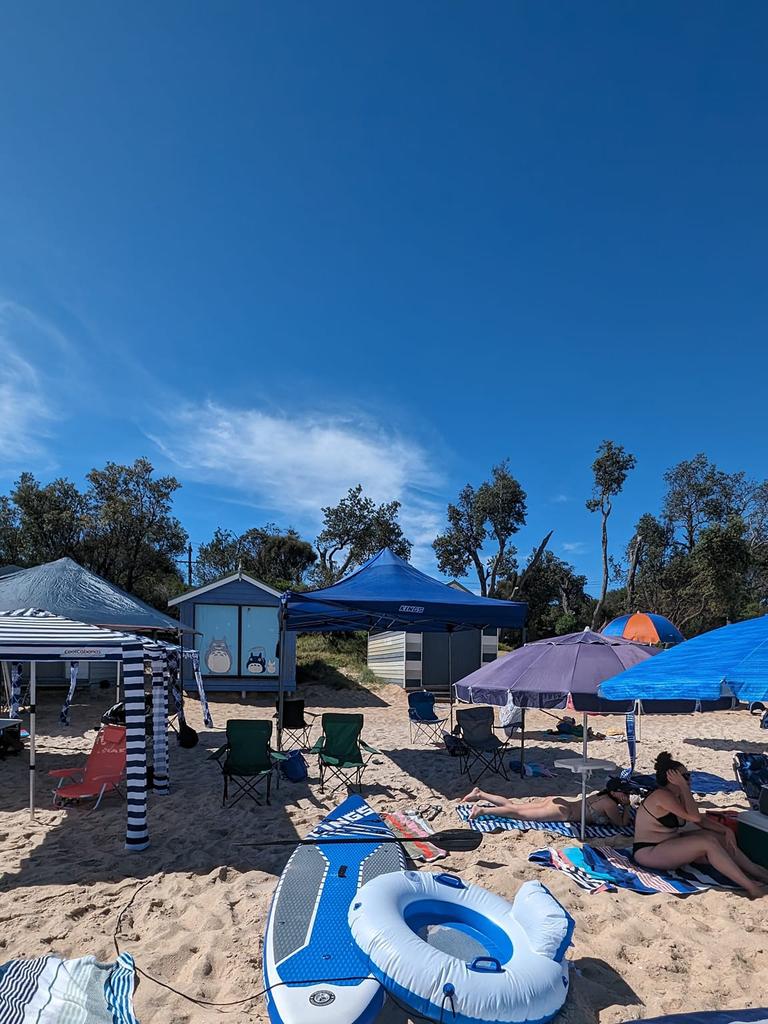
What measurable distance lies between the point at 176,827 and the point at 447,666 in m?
15.8

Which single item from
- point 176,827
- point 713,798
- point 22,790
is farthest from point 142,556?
point 713,798

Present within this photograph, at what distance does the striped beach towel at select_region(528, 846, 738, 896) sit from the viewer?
493 centimetres

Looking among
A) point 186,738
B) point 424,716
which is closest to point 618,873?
point 424,716

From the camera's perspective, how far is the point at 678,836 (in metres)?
5.29

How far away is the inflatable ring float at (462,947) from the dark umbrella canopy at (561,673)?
2.77m

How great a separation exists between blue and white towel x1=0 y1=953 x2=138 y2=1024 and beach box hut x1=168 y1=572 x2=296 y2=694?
1373cm

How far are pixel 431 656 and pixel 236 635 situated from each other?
709 centimetres

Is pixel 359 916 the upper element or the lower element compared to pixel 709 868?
upper

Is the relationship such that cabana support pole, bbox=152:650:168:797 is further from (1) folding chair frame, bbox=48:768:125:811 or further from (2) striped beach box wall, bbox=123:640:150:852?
(2) striped beach box wall, bbox=123:640:150:852

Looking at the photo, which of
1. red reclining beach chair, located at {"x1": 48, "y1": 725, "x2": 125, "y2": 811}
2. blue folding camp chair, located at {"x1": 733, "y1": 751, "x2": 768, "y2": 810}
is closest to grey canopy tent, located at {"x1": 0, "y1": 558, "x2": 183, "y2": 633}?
red reclining beach chair, located at {"x1": 48, "y1": 725, "x2": 125, "y2": 811}

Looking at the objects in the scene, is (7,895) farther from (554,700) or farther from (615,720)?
(615,720)

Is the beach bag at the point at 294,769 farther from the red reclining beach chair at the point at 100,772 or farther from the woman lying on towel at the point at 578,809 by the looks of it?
the woman lying on towel at the point at 578,809

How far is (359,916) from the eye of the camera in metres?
3.54

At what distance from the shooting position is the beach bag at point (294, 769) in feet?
27.5
